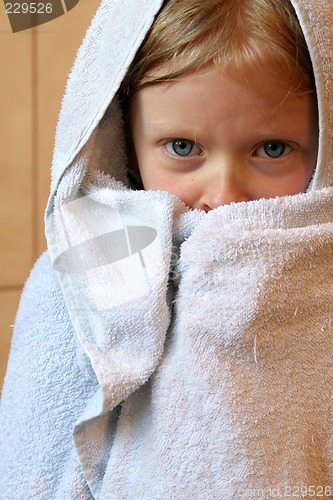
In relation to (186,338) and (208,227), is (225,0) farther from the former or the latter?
(186,338)

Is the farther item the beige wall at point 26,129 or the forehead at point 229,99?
the beige wall at point 26,129

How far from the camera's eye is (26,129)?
3.21ft

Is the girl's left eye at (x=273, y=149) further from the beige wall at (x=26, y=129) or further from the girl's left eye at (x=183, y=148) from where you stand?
the beige wall at (x=26, y=129)

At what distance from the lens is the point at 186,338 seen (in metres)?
0.57

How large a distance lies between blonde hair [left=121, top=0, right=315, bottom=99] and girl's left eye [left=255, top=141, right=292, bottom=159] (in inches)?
2.2

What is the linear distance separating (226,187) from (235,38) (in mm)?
138

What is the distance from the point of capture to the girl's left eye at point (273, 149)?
605 mm

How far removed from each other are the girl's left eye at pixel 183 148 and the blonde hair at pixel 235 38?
2.5 inches

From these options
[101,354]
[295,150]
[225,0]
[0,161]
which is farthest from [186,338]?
[0,161]

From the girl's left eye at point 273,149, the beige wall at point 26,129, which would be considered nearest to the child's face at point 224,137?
the girl's left eye at point 273,149

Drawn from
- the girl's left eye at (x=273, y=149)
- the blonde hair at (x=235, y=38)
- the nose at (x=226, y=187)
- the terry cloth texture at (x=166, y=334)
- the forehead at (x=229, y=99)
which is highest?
the blonde hair at (x=235, y=38)

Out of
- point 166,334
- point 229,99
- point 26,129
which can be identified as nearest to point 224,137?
point 229,99

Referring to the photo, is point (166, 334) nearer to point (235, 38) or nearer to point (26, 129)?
point (235, 38)

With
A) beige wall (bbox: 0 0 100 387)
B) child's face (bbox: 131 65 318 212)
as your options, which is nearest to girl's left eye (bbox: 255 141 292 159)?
child's face (bbox: 131 65 318 212)
